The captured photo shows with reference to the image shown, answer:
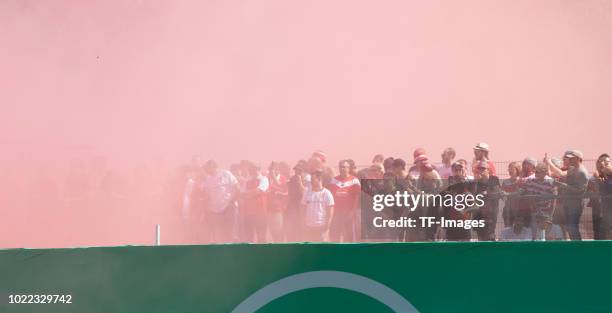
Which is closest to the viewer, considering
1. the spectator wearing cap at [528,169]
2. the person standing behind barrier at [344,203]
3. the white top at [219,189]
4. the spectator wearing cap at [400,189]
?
the spectator wearing cap at [400,189]

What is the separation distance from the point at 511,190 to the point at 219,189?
4447 mm

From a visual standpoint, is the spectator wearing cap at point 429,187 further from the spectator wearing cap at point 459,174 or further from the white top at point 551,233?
the white top at point 551,233

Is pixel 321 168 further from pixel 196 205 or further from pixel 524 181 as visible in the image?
pixel 524 181

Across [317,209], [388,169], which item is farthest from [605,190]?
[317,209]

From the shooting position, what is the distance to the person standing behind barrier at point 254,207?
1011 centimetres

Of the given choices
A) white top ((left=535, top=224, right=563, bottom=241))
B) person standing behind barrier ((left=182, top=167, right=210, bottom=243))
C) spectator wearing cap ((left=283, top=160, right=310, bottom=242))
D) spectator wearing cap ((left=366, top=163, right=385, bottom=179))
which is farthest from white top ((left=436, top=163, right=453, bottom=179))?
person standing behind barrier ((left=182, top=167, right=210, bottom=243))

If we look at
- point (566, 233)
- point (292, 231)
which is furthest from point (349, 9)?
point (566, 233)

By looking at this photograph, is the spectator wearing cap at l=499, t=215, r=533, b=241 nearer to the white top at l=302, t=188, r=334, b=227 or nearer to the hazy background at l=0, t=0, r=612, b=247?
the white top at l=302, t=188, r=334, b=227

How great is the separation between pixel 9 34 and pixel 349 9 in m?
12.3

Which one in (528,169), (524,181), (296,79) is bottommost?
(524,181)

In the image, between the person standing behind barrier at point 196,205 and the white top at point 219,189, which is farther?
the person standing behind barrier at point 196,205

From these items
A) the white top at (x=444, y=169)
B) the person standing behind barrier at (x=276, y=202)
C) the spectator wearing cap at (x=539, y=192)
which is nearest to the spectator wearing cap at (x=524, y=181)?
the spectator wearing cap at (x=539, y=192)

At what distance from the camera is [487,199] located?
7.53m

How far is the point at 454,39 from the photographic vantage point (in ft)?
105
